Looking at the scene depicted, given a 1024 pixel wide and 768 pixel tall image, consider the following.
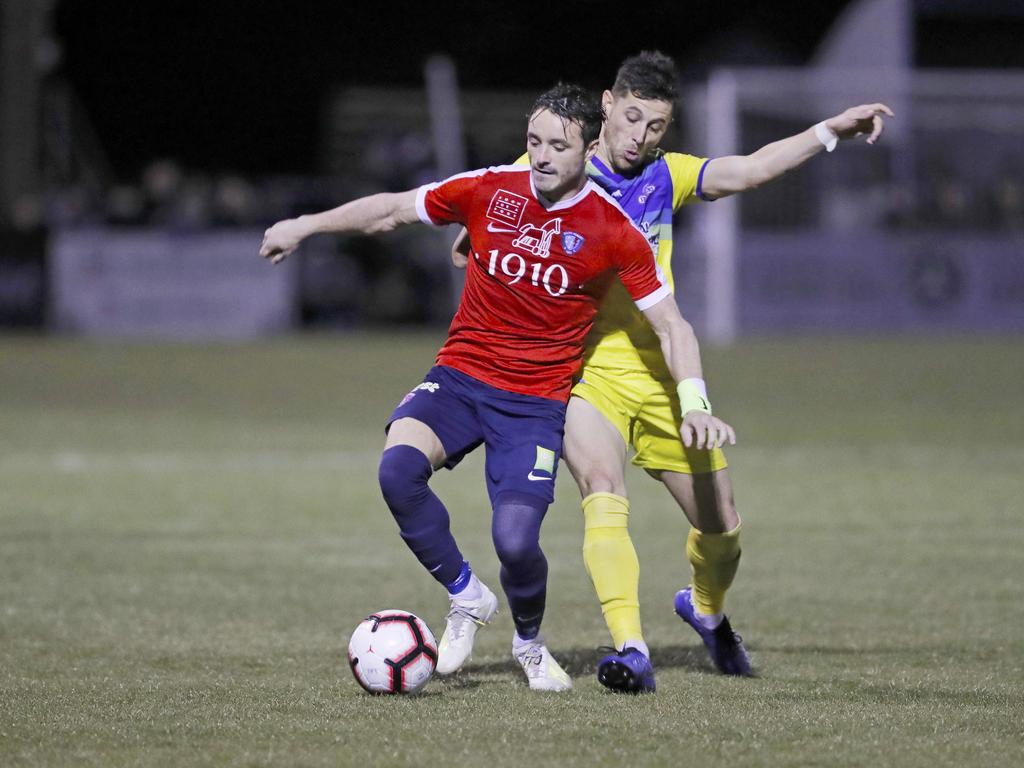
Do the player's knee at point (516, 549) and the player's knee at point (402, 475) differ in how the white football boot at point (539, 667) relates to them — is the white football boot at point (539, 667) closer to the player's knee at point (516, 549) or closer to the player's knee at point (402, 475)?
the player's knee at point (516, 549)

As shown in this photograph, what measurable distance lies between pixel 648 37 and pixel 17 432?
866 inches

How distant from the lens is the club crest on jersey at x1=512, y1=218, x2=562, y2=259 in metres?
5.95

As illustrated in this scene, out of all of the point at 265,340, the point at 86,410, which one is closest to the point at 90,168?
the point at 265,340

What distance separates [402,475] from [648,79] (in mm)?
1719

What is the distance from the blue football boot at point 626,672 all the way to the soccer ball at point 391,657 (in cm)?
63

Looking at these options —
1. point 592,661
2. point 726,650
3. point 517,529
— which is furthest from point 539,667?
point 726,650

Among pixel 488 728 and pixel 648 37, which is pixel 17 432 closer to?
pixel 488 728

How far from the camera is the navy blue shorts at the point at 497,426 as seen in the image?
5.98m

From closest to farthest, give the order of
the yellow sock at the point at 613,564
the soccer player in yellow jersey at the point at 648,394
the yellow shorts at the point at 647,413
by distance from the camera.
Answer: the yellow sock at the point at 613,564 < the soccer player in yellow jersey at the point at 648,394 < the yellow shorts at the point at 647,413

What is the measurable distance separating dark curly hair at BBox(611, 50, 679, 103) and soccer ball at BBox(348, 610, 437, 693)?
7.01 feet

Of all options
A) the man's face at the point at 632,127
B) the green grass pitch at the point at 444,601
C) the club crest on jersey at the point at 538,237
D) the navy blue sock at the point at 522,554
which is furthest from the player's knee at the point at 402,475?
the man's face at the point at 632,127

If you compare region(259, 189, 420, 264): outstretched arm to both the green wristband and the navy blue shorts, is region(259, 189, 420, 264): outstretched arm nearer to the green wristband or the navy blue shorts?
the navy blue shorts

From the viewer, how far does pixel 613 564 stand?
5.98 m

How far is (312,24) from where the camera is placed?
3456 cm
